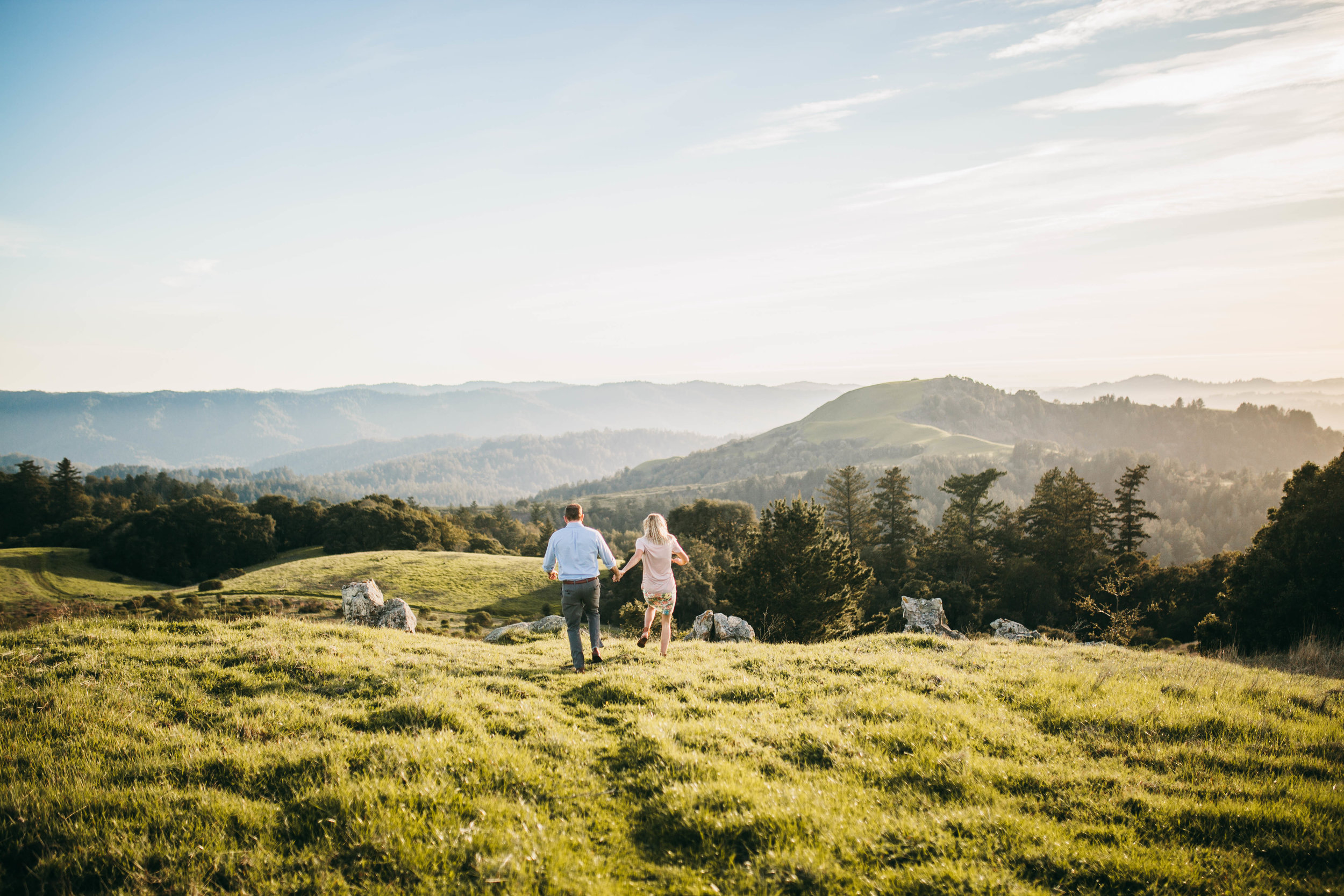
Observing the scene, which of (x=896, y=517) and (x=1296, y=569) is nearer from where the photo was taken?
(x=1296, y=569)

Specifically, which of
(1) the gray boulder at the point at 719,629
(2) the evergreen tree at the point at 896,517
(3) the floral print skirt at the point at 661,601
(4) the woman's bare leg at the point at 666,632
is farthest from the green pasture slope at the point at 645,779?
(2) the evergreen tree at the point at 896,517

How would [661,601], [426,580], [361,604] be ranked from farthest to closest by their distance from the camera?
[426,580], [361,604], [661,601]

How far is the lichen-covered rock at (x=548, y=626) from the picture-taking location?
20.3 meters

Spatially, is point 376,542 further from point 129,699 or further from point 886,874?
point 886,874

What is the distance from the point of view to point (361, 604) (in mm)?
21625

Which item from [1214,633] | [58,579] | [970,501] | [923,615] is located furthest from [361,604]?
[58,579]

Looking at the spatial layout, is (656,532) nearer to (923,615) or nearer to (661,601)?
(661,601)

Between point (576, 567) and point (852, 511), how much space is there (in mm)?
66292

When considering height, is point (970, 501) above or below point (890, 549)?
above

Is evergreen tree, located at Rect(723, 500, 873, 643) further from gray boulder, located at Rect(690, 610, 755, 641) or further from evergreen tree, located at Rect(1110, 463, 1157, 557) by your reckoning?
evergreen tree, located at Rect(1110, 463, 1157, 557)

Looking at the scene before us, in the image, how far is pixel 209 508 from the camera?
82938 mm

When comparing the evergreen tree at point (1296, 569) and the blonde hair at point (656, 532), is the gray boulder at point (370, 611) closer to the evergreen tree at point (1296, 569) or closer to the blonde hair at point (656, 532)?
the blonde hair at point (656, 532)

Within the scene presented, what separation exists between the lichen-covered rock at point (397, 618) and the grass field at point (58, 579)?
51457mm

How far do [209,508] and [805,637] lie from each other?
8949 cm
